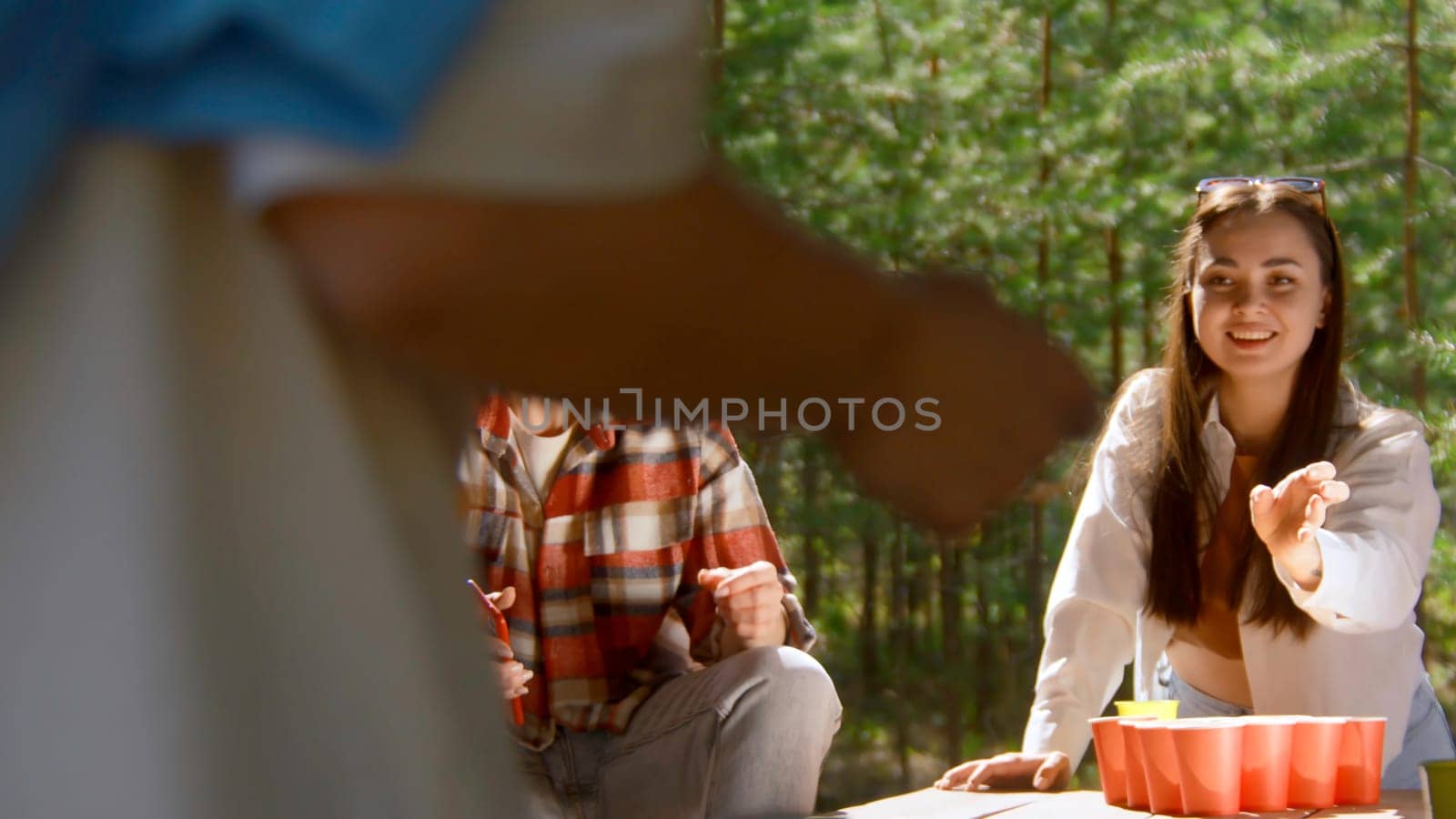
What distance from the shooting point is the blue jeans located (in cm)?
229

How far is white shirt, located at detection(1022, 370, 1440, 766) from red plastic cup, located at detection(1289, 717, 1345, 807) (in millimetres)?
376

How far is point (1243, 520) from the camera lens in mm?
2383

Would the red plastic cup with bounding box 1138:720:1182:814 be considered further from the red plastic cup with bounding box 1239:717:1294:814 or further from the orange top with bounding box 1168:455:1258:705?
the orange top with bounding box 1168:455:1258:705

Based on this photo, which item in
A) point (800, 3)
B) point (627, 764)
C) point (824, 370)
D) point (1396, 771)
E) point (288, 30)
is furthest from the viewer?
point (800, 3)

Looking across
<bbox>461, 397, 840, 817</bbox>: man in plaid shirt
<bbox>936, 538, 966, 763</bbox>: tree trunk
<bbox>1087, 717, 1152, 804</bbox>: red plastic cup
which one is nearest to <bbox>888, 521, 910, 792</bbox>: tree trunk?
<bbox>936, 538, 966, 763</bbox>: tree trunk

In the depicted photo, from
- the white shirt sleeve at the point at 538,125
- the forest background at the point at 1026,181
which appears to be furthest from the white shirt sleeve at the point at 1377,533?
the forest background at the point at 1026,181

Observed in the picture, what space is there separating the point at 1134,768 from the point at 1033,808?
160 millimetres

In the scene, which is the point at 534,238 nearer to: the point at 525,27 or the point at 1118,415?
the point at 525,27

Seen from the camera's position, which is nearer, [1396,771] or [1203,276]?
[1396,771]

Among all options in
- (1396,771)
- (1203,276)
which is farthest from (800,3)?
(1396,771)

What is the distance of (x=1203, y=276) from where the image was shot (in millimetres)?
2490

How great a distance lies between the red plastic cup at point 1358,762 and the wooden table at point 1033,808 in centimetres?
2

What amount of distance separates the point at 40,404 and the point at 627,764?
5.86ft

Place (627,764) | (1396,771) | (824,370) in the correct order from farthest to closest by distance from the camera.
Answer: (1396,771)
(627,764)
(824,370)
